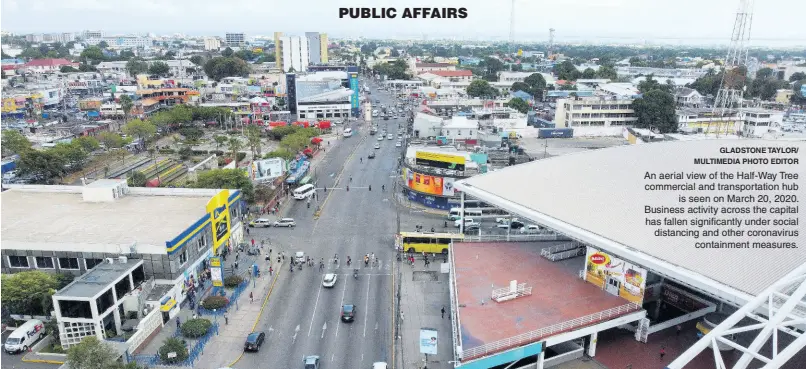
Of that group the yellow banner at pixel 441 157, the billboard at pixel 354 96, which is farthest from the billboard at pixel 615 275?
the billboard at pixel 354 96

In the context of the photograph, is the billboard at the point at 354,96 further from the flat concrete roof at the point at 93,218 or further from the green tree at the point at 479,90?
the flat concrete roof at the point at 93,218

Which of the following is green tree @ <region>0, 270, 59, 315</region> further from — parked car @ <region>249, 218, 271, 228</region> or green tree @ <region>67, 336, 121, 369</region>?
parked car @ <region>249, 218, 271, 228</region>

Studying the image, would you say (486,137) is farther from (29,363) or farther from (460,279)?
(29,363)

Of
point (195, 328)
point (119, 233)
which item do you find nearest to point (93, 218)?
point (119, 233)

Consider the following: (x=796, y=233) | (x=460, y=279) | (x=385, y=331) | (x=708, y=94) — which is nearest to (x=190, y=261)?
(x=385, y=331)

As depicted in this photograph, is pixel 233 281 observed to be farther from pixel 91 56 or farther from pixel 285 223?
pixel 91 56

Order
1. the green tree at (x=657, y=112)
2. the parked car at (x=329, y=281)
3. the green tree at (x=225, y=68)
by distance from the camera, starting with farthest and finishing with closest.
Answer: the green tree at (x=225, y=68), the green tree at (x=657, y=112), the parked car at (x=329, y=281)
